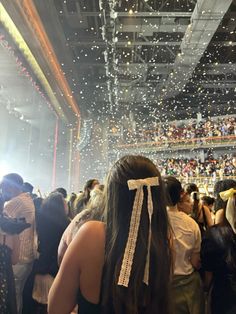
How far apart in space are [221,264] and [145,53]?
364 inches

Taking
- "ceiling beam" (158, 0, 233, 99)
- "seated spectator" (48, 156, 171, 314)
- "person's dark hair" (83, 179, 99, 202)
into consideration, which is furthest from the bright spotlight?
"seated spectator" (48, 156, 171, 314)

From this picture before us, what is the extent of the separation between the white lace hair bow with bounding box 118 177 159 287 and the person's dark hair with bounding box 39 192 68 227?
1.76 metres

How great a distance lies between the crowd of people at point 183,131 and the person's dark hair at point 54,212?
11.9 m

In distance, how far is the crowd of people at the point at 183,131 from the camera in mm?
14117

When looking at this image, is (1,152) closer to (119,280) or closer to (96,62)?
(96,62)

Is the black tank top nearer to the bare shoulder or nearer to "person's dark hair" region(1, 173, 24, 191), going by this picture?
the bare shoulder

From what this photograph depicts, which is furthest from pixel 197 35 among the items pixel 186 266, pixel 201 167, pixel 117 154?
pixel 117 154

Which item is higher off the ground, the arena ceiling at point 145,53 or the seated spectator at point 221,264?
the arena ceiling at point 145,53

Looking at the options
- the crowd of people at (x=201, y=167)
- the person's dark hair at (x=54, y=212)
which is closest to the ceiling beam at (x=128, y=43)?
the crowd of people at (x=201, y=167)

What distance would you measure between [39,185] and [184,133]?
20.1 feet

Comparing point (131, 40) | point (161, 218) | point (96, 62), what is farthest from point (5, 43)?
point (161, 218)

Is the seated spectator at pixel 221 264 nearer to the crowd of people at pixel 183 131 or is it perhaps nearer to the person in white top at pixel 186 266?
the person in white top at pixel 186 266

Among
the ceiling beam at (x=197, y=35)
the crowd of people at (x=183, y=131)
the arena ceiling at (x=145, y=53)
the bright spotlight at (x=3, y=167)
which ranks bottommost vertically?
the bright spotlight at (x=3, y=167)

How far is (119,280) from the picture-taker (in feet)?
3.44
